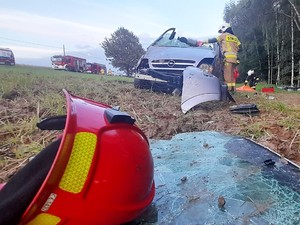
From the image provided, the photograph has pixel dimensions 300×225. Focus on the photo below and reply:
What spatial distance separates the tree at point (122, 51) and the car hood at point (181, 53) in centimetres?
2855

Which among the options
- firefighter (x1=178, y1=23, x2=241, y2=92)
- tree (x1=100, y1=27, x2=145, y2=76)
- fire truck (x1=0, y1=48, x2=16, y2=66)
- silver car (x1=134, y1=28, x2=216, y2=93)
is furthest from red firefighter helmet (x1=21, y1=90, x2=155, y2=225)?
tree (x1=100, y1=27, x2=145, y2=76)

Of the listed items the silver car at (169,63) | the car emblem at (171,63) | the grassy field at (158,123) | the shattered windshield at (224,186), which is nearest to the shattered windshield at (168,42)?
the silver car at (169,63)

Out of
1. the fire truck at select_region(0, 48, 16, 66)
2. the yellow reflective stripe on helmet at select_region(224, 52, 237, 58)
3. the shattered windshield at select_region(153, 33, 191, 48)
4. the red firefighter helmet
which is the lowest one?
the red firefighter helmet

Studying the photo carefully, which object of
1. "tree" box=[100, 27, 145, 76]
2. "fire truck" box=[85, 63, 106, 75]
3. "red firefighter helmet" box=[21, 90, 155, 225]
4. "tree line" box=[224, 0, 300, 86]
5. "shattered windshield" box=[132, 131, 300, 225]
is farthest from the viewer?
"fire truck" box=[85, 63, 106, 75]

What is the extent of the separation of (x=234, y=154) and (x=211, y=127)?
993 millimetres

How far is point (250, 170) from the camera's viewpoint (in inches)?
81.9

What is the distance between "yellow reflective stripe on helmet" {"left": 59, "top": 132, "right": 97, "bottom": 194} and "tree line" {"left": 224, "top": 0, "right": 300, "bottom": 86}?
52.7 ft

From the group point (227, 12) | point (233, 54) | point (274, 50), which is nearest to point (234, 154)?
point (233, 54)

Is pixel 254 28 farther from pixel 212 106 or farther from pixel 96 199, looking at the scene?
pixel 96 199

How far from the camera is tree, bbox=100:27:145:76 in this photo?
3525 cm

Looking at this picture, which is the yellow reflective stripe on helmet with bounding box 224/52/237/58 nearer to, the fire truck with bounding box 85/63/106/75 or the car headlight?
the car headlight

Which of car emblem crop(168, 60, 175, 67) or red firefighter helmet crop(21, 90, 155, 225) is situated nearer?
red firefighter helmet crop(21, 90, 155, 225)

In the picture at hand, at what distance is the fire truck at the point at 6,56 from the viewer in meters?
27.8

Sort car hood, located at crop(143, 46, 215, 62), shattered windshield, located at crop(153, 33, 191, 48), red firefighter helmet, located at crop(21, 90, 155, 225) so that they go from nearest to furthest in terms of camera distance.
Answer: red firefighter helmet, located at crop(21, 90, 155, 225), car hood, located at crop(143, 46, 215, 62), shattered windshield, located at crop(153, 33, 191, 48)
